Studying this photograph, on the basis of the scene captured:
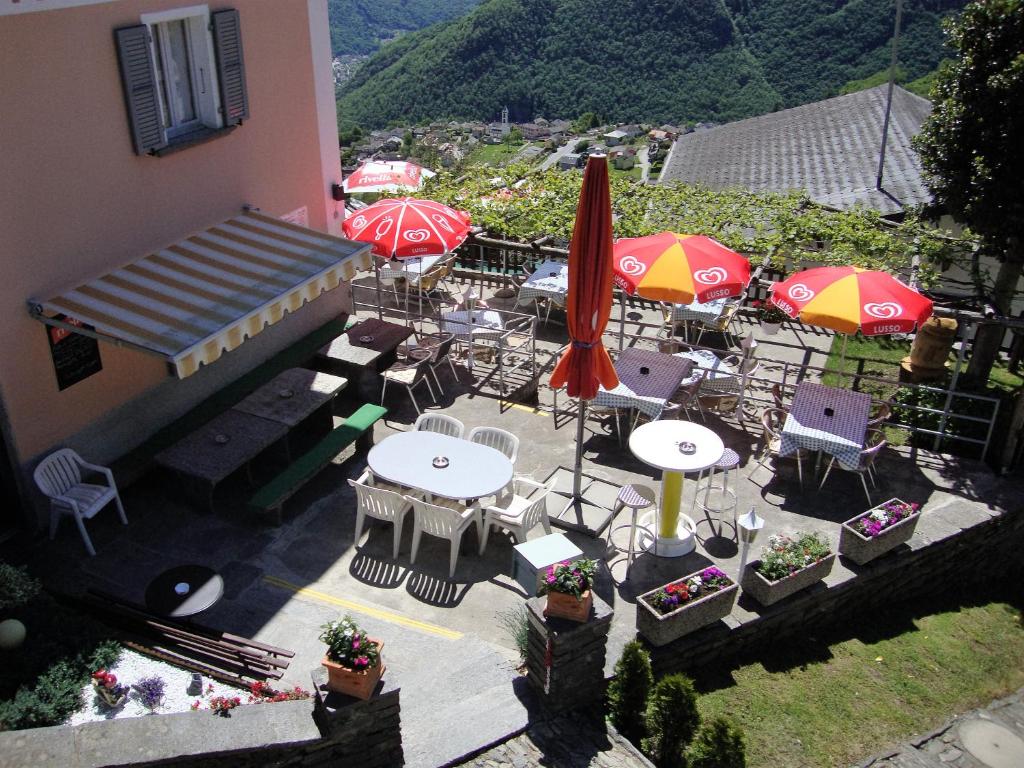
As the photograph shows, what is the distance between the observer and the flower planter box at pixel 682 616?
28.4 feet

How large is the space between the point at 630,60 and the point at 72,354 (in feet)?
407

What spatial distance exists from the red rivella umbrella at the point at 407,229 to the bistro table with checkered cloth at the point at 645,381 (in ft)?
10.6

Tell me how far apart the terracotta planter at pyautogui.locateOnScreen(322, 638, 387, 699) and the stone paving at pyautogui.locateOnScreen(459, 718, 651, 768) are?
1263 mm

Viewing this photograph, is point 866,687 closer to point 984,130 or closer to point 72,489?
point 984,130

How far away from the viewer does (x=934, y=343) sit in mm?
14172

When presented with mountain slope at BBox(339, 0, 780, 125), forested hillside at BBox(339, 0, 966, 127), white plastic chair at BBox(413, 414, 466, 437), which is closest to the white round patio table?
white plastic chair at BBox(413, 414, 466, 437)

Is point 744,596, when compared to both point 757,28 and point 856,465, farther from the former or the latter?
point 757,28

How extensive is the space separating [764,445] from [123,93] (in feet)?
31.4

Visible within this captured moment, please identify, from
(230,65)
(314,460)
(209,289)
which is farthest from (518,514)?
(230,65)

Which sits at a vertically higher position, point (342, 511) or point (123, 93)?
point (123, 93)

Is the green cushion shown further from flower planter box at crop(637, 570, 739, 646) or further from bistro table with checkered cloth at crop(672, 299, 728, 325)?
bistro table with checkered cloth at crop(672, 299, 728, 325)

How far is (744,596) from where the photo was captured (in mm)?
9523

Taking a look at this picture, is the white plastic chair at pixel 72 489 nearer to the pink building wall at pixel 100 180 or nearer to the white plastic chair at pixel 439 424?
the pink building wall at pixel 100 180

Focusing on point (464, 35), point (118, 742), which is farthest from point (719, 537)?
point (464, 35)
